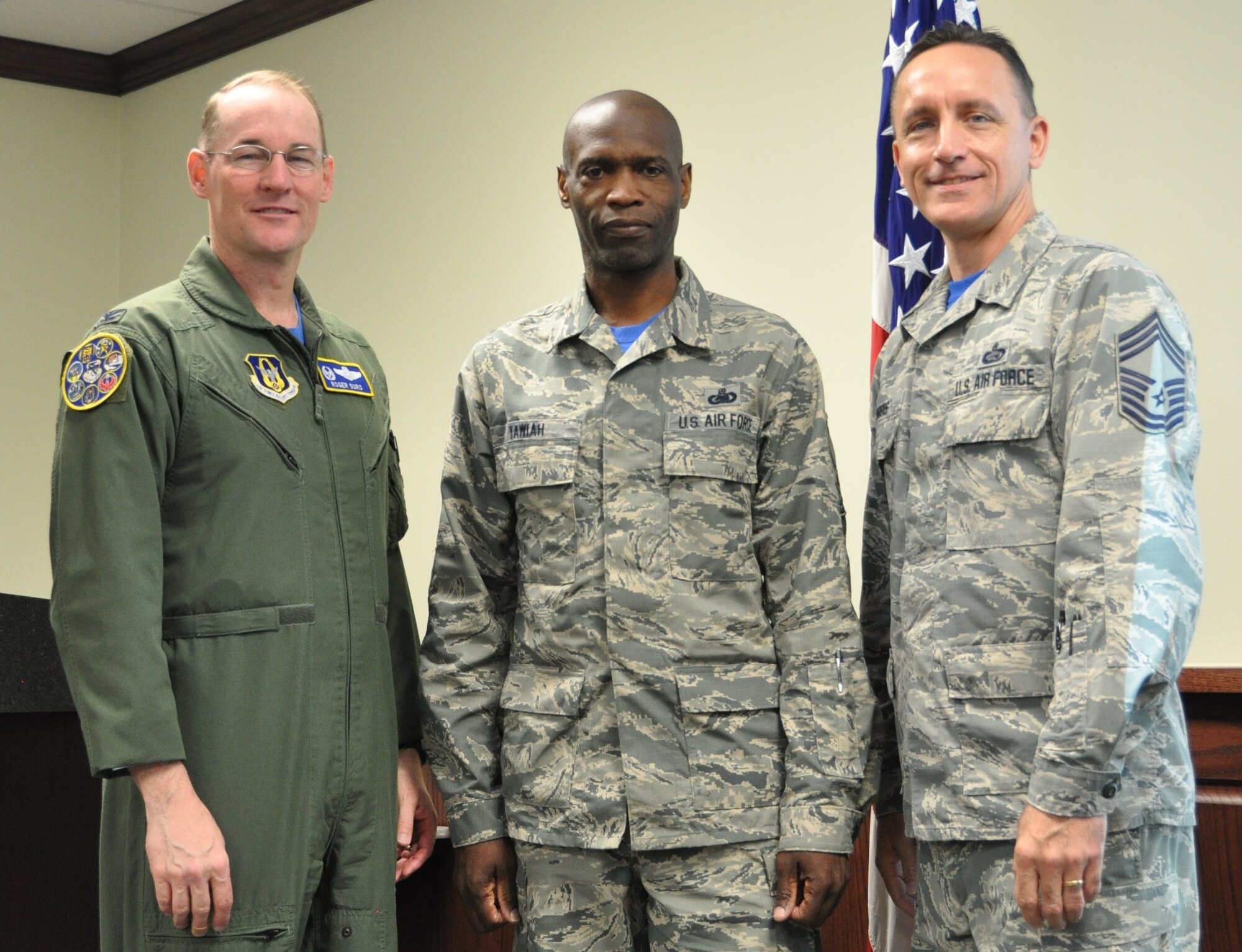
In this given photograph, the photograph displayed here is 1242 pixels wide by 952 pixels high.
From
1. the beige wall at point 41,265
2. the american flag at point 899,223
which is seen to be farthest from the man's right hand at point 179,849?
the beige wall at point 41,265

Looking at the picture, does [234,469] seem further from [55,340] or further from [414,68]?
[55,340]

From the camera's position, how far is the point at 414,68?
14.4ft

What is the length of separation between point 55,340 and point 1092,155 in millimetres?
3932

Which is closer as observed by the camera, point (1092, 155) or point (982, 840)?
point (982, 840)

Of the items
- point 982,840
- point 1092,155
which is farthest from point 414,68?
point 982,840

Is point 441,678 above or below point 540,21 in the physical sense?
below

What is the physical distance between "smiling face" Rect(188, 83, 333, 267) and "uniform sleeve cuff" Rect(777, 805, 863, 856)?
1.08m

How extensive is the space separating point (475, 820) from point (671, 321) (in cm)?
79

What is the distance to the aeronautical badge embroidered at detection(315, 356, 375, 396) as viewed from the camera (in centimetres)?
197

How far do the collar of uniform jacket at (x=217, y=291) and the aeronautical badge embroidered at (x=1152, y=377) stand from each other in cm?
Answer: 115

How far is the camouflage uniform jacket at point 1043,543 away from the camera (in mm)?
1509

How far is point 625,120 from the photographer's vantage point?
1992 millimetres

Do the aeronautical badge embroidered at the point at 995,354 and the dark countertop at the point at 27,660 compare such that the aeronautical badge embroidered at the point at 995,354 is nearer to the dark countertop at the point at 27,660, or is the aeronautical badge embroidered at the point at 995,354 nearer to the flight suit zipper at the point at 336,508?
the flight suit zipper at the point at 336,508

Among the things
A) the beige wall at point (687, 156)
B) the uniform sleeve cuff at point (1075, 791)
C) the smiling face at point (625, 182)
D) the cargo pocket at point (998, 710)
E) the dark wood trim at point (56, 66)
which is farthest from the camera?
the dark wood trim at point (56, 66)
